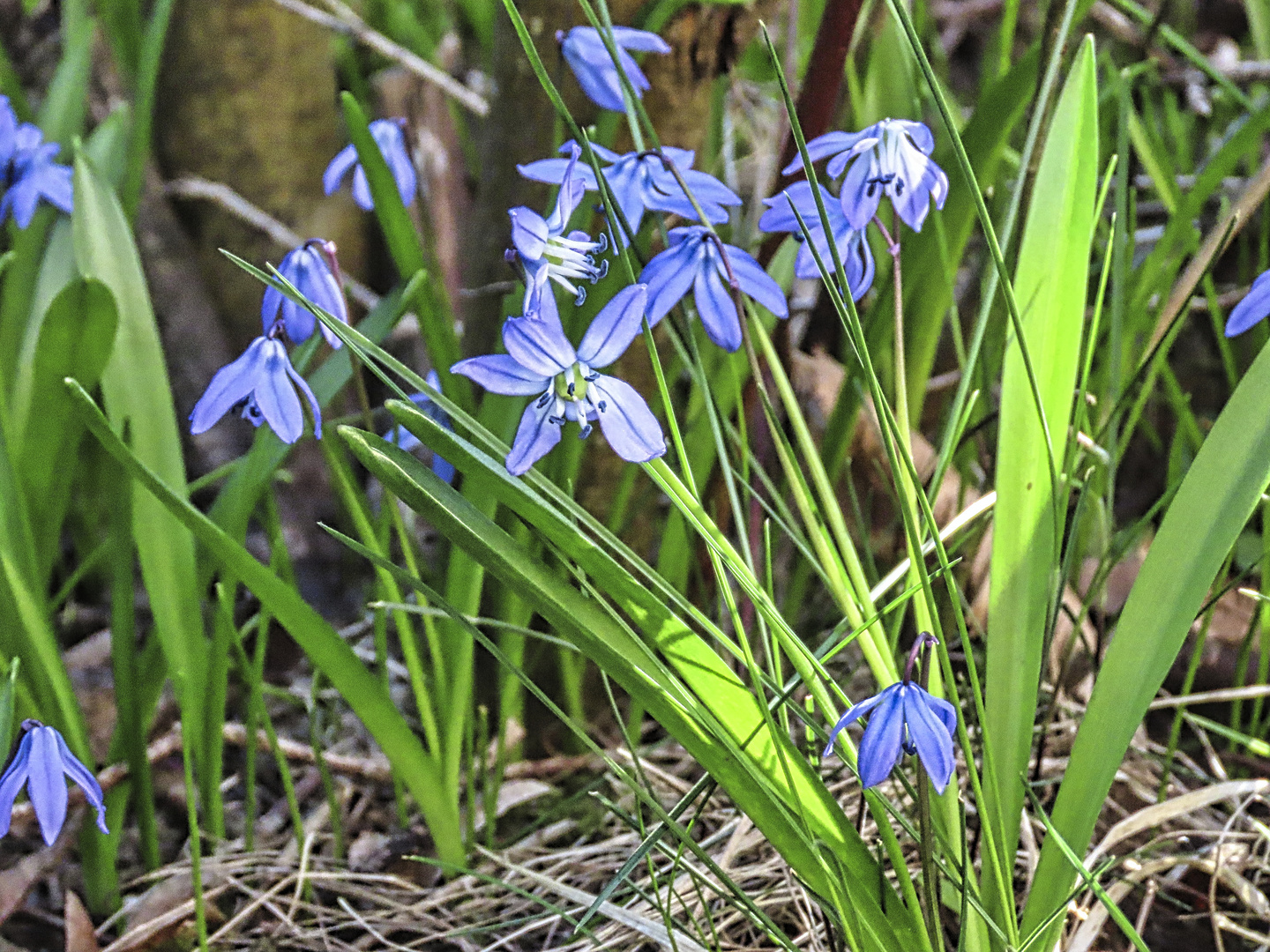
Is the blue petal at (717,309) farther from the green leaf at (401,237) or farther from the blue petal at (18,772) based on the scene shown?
the blue petal at (18,772)

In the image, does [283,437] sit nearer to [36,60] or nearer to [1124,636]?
[1124,636]

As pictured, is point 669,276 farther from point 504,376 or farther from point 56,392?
point 56,392

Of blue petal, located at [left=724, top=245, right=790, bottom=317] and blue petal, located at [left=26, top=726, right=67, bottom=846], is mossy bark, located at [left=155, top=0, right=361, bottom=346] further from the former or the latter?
blue petal, located at [left=724, top=245, right=790, bottom=317]

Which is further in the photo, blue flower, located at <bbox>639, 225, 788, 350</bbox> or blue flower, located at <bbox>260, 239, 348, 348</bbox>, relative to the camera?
blue flower, located at <bbox>260, 239, 348, 348</bbox>

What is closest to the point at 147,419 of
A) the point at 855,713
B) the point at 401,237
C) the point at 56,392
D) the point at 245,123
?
the point at 56,392

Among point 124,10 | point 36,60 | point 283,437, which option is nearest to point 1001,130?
point 283,437

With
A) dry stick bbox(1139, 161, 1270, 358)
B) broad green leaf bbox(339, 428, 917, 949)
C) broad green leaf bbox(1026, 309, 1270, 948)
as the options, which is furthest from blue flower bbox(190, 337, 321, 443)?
dry stick bbox(1139, 161, 1270, 358)
